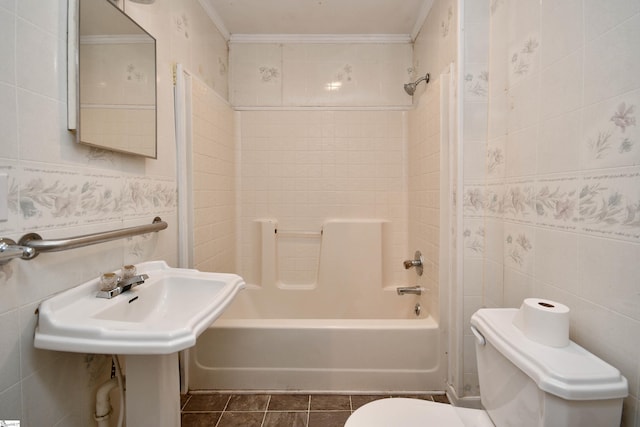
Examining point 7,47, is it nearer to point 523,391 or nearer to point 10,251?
point 10,251

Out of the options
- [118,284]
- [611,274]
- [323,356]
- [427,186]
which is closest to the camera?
[611,274]

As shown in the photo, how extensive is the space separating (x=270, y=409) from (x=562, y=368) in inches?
52.4

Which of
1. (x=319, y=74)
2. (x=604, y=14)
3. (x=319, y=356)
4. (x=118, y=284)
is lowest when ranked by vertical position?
(x=319, y=356)

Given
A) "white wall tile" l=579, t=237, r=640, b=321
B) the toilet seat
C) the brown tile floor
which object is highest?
"white wall tile" l=579, t=237, r=640, b=321

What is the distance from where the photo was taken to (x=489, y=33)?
1404mm

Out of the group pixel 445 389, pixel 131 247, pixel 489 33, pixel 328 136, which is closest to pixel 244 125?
pixel 328 136

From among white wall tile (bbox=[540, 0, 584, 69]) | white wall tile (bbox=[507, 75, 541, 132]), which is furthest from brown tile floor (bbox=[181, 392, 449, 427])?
white wall tile (bbox=[540, 0, 584, 69])

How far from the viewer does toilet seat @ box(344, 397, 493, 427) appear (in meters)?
0.88

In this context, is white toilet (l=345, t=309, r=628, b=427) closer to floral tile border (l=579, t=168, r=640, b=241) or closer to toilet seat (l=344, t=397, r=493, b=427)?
toilet seat (l=344, t=397, r=493, b=427)

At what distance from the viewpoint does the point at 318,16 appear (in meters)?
2.03

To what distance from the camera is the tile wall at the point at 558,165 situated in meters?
0.74

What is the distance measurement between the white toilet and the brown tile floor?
654mm

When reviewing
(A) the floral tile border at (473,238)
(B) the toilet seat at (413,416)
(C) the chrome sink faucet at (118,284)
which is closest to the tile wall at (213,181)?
(C) the chrome sink faucet at (118,284)

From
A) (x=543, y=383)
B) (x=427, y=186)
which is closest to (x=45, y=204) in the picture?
(x=543, y=383)
